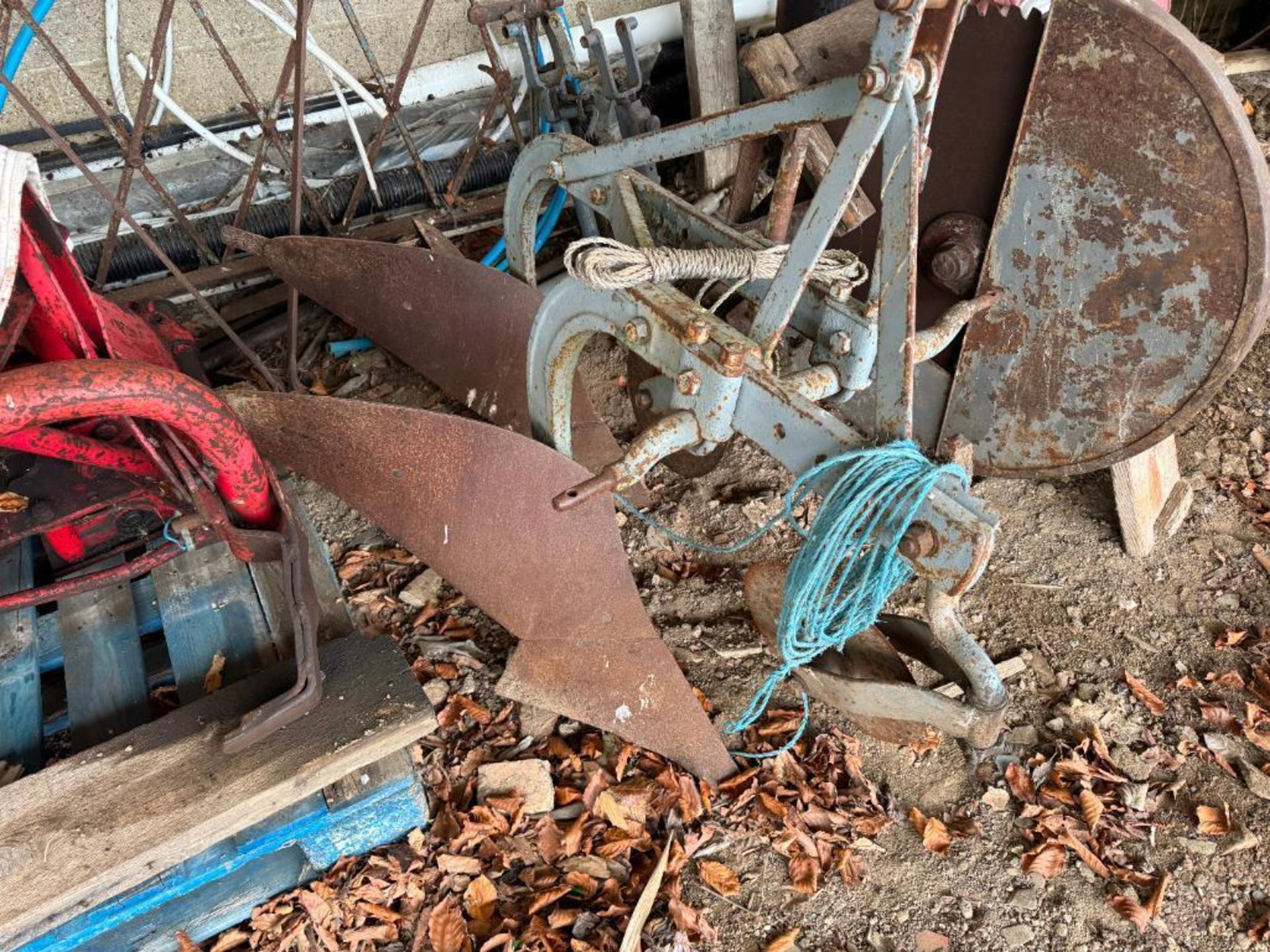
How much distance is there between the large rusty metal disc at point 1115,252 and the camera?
1.86 m

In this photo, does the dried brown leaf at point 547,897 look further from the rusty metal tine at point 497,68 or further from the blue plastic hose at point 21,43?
the blue plastic hose at point 21,43

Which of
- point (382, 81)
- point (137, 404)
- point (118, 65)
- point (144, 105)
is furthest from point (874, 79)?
point (118, 65)

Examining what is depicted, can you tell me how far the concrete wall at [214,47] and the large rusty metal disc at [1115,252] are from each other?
2.63 metres

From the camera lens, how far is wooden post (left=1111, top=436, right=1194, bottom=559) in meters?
2.48

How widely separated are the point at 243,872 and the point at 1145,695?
2.16 meters

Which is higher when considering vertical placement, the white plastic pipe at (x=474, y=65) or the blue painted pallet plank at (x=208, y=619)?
the white plastic pipe at (x=474, y=65)

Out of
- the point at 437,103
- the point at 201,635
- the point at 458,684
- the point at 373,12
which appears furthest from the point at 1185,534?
the point at 373,12

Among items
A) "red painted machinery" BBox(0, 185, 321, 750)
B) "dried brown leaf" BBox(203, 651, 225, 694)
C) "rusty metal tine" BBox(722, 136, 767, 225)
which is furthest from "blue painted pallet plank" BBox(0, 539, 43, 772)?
"rusty metal tine" BBox(722, 136, 767, 225)

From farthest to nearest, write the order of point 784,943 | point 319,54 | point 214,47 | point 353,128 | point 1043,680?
point 214,47
point 319,54
point 353,128
point 1043,680
point 784,943

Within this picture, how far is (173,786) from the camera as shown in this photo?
1776 millimetres

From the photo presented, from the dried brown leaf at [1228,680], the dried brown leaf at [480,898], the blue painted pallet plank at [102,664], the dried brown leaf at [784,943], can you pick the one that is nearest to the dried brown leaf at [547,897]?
the dried brown leaf at [480,898]

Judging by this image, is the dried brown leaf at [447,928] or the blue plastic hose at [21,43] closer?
the dried brown leaf at [447,928]

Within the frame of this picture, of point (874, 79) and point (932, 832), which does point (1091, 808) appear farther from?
point (874, 79)

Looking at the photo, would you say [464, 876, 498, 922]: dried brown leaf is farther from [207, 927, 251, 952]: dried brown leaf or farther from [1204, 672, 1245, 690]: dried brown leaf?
[1204, 672, 1245, 690]: dried brown leaf
